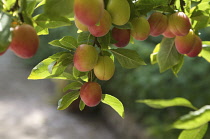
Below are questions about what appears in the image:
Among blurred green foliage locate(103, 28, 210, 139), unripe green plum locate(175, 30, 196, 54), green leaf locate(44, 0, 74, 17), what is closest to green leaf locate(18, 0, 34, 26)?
green leaf locate(44, 0, 74, 17)

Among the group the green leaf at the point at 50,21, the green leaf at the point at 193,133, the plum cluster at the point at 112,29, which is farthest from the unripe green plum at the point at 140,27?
the green leaf at the point at 193,133

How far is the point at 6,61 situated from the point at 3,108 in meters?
1.55

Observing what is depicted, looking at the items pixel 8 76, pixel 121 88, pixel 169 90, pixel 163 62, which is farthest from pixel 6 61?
pixel 163 62

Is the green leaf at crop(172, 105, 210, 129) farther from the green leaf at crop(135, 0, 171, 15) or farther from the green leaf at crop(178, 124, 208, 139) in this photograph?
the green leaf at crop(135, 0, 171, 15)

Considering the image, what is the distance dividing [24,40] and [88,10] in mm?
54

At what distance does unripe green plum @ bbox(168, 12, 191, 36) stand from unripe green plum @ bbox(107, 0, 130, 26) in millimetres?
96

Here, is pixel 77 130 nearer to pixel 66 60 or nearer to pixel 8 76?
pixel 8 76

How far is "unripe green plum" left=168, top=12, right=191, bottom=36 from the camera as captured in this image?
420mm

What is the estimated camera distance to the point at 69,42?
42 centimetres

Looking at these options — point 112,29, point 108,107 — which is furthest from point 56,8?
point 108,107

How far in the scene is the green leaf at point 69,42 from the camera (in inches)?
16.3

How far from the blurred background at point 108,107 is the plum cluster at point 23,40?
2086 millimetres

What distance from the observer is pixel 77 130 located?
3535mm

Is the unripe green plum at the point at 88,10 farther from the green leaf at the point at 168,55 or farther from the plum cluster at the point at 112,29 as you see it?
the green leaf at the point at 168,55
